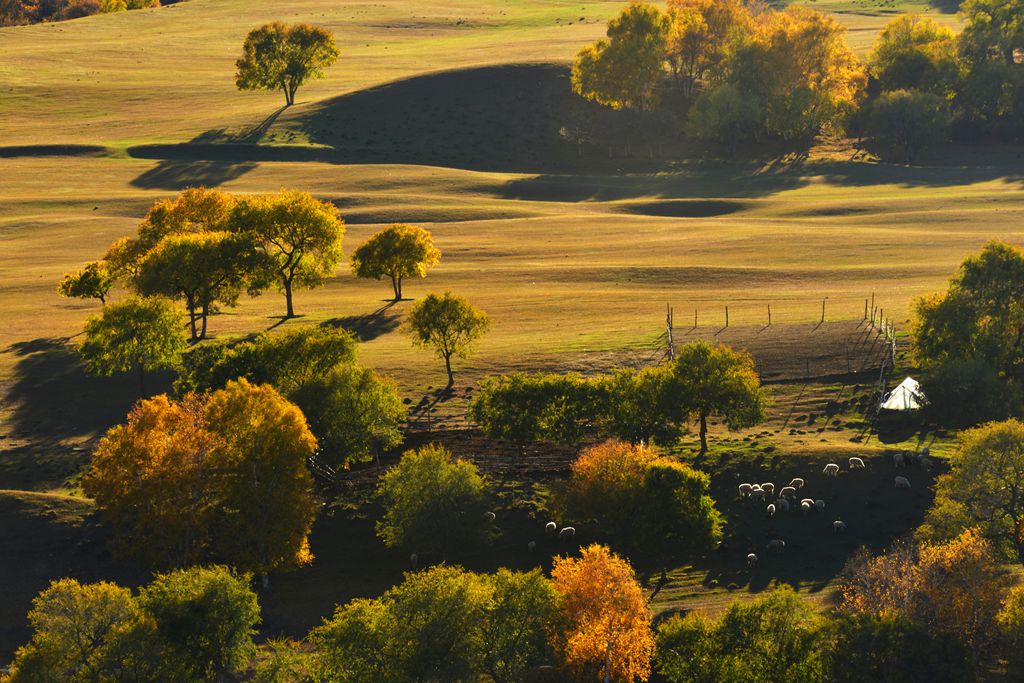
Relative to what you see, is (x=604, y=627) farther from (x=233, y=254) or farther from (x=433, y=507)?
(x=233, y=254)

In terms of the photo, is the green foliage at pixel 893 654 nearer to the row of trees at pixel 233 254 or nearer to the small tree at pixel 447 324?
the small tree at pixel 447 324

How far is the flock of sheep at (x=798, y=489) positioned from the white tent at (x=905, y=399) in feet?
27.1

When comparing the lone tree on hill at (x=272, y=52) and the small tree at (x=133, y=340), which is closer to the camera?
the small tree at (x=133, y=340)

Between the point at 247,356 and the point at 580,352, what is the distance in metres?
27.5

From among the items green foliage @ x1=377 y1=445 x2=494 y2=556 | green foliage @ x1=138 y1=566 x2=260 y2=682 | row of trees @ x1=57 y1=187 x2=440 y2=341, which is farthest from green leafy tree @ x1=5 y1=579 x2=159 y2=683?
row of trees @ x1=57 y1=187 x2=440 y2=341

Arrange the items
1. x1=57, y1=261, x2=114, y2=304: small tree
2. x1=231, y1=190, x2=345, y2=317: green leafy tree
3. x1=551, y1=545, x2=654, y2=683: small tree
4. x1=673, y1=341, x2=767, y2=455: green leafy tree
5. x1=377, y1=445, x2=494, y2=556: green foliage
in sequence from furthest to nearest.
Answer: x1=231, y1=190, x2=345, y2=317: green leafy tree → x1=57, y1=261, x2=114, y2=304: small tree → x1=673, y1=341, x2=767, y2=455: green leafy tree → x1=377, y1=445, x2=494, y2=556: green foliage → x1=551, y1=545, x2=654, y2=683: small tree

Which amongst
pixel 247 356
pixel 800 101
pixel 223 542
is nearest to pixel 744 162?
pixel 800 101

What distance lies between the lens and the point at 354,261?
4555 inches

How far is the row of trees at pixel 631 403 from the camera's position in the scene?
3147 inches

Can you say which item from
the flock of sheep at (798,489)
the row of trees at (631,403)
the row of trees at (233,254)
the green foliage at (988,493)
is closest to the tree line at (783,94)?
the row of trees at (233,254)

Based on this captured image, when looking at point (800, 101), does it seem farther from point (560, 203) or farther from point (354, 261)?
point (354, 261)

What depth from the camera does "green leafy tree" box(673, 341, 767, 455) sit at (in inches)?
3172

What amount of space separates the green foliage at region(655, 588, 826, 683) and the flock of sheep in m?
14.3

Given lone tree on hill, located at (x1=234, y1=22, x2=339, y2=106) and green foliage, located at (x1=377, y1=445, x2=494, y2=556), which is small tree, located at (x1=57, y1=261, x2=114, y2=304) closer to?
green foliage, located at (x1=377, y1=445, x2=494, y2=556)
